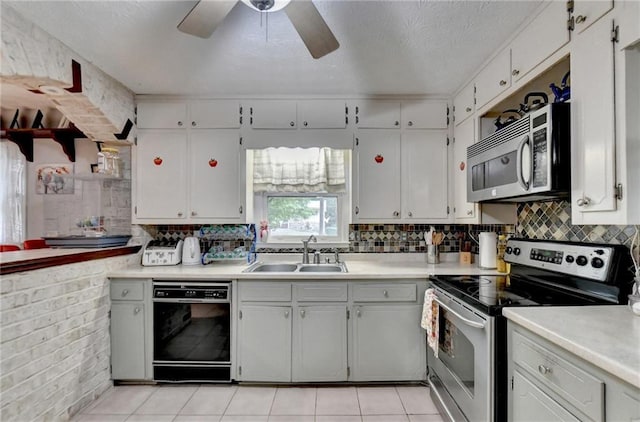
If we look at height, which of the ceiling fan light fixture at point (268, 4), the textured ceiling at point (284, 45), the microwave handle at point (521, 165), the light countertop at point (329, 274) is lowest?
the light countertop at point (329, 274)

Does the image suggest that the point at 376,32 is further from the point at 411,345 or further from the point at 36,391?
the point at 36,391

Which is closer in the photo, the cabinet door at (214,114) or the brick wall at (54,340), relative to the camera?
the brick wall at (54,340)

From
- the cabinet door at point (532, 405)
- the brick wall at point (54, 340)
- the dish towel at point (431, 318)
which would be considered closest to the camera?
the cabinet door at point (532, 405)

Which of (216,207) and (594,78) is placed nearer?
(594,78)

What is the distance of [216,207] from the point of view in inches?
108

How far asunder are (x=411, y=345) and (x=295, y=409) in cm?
92

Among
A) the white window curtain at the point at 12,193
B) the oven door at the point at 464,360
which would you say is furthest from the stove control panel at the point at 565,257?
the white window curtain at the point at 12,193

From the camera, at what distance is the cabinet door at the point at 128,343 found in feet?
7.82

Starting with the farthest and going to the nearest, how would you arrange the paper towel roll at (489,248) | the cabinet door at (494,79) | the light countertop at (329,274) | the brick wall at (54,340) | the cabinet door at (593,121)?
the paper towel roll at (489,248) → the light countertop at (329,274) → the cabinet door at (494,79) → the brick wall at (54,340) → the cabinet door at (593,121)

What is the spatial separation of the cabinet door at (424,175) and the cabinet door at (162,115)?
192 centimetres

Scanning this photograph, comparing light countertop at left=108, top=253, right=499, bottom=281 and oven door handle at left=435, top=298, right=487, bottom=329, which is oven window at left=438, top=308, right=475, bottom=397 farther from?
light countertop at left=108, top=253, right=499, bottom=281

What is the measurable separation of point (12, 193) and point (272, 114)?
2514 mm

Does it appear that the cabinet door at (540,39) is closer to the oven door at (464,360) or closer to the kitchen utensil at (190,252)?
the oven door at (464,360)

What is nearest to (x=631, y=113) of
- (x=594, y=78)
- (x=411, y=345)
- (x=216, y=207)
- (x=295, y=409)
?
(x=594, y=78)
